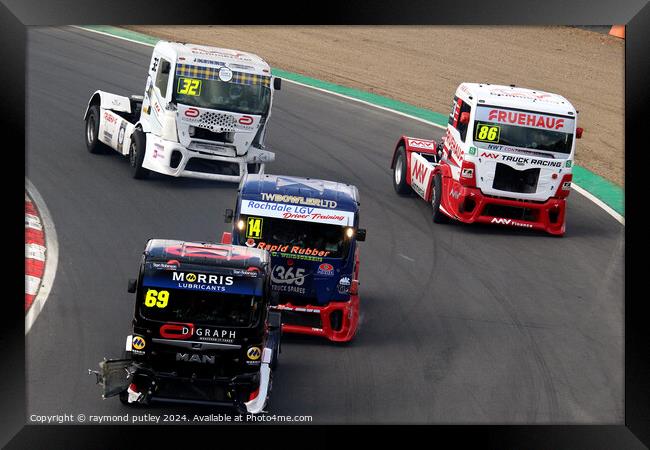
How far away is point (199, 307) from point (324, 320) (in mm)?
2996

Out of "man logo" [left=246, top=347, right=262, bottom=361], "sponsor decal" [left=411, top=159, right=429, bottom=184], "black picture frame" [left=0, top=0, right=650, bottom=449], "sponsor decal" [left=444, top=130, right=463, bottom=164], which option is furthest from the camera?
"sponsor decal" [left=411, top=159, right=429, bottom=184]

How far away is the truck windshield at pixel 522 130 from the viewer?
2234 cm

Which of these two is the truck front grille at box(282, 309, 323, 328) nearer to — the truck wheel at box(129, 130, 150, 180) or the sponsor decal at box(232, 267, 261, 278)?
the sponsor decal at box(232, 267, 261, 278)

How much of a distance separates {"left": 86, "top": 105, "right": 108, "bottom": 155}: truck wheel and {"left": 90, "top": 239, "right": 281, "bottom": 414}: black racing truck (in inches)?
406

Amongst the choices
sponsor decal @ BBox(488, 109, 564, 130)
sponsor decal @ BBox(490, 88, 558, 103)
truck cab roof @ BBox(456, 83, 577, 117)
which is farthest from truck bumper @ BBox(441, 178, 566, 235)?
sponsor decal @ BBox(490, 88, 558, 103)

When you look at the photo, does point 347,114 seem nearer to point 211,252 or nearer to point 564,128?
point 564,128

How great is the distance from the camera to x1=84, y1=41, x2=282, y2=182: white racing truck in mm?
22672

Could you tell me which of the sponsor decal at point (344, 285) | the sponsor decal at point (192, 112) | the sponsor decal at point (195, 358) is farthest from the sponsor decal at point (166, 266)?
the sponsor decal at point (192, 112)

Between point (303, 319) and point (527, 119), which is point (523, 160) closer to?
point (527, 119)

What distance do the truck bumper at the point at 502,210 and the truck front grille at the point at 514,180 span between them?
0.27 meters
